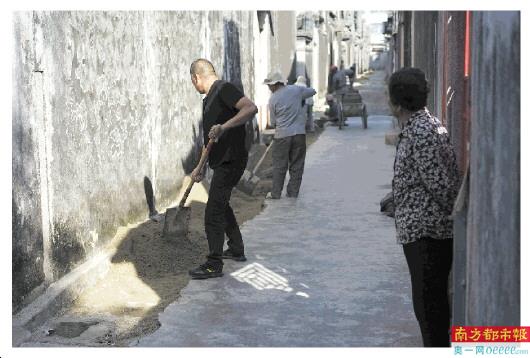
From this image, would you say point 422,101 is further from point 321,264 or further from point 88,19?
point 88,19

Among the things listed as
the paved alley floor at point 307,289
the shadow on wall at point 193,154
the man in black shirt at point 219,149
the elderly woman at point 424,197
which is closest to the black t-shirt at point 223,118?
the man in black shirt at point 219,149

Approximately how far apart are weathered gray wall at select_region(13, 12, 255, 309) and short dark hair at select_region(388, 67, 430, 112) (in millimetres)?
2575

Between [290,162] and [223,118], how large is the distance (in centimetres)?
409

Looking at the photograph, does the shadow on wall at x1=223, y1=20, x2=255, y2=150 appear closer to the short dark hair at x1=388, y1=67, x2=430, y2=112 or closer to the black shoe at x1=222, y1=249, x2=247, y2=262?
the black shoe at x1=222, y1=249, x2=247, y2=262

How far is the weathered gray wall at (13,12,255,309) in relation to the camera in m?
5.50

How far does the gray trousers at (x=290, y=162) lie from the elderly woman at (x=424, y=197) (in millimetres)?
→ 5982

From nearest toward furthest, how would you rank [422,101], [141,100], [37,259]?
[422,101] → [37,259] → [141,100]

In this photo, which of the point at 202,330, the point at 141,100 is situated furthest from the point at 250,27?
Answer: the point at 202,330

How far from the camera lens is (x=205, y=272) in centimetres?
631

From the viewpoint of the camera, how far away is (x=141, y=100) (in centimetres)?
829

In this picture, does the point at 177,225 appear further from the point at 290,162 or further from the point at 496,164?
the point at 496,164

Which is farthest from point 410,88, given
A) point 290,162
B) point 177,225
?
point 290,162

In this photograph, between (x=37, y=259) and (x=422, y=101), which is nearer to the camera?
(x=422, y=101)
